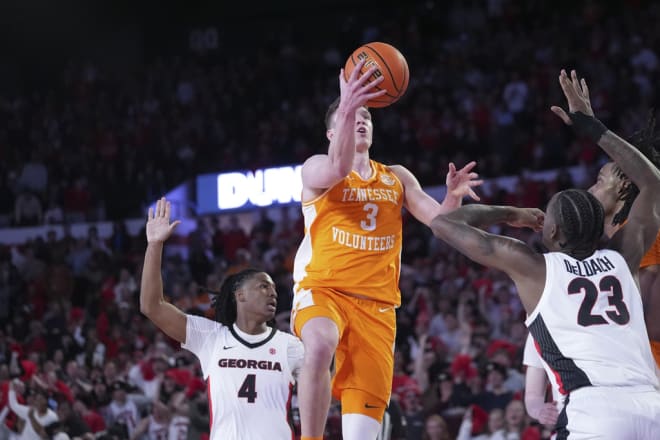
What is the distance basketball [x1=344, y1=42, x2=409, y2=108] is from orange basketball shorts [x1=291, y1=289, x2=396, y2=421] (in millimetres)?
1143

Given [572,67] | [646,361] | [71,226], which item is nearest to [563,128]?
[572,67]

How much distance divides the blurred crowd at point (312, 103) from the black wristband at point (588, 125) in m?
10.3

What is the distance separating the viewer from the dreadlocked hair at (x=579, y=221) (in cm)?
450

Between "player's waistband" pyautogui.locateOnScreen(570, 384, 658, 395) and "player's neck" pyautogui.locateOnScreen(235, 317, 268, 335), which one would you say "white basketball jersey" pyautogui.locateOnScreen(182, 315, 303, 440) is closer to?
"player's neck" pyautogui.locateOnScreen(235, 317, 268, 335)

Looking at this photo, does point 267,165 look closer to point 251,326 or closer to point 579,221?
point 251,326

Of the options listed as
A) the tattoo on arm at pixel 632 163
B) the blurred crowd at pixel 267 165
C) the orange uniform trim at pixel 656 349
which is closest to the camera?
the tattoo on arm at pixel 632 163

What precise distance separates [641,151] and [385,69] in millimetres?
1448

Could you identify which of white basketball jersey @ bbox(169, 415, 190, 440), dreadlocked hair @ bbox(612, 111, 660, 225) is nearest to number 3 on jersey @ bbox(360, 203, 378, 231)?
dreadlocked hair @ bbox(612, 111, 660, 225)

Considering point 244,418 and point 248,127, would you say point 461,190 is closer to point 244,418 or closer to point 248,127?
point 244,418

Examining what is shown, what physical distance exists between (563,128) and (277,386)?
1093cm

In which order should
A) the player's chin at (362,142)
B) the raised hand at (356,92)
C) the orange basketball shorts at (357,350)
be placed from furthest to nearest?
the player's chin at (362,142) < the orange basketball shorts at (357,350) < the raised hand at (356,92)

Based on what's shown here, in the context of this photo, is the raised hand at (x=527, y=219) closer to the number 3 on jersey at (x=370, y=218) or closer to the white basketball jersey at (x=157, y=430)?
the number 3 on jersey at (x=370, y=218)

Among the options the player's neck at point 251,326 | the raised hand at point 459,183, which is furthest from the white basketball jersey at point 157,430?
the raised hand at point 459,183

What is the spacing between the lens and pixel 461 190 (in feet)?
20.2
